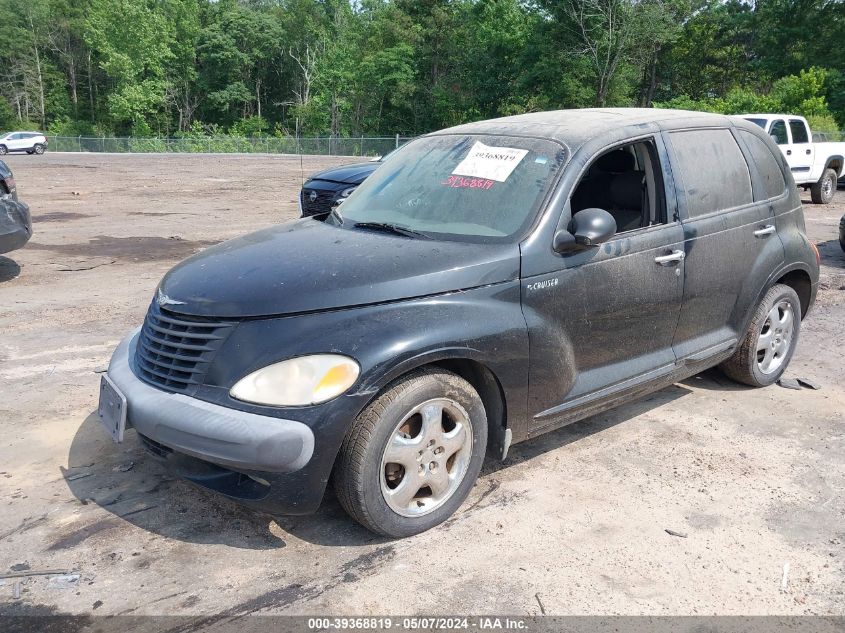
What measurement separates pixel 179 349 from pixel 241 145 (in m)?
54.5

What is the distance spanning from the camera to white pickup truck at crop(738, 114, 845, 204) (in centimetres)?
1631

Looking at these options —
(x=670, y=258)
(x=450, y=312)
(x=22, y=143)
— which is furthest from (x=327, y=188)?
(x=22, y=143)

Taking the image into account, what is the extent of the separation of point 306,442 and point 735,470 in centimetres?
246

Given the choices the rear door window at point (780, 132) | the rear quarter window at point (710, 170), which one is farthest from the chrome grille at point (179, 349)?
the rear door window at point (780, 132)

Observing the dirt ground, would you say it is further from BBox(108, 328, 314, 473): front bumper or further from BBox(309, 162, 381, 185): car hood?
BBox(309, 162, 381, 185): car hood

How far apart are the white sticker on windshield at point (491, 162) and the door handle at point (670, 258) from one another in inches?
37.4

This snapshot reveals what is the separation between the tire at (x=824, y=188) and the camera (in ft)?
57.6

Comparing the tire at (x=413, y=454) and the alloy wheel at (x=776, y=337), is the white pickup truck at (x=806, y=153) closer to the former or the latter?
the alloy wheel at (x=776, y=337)

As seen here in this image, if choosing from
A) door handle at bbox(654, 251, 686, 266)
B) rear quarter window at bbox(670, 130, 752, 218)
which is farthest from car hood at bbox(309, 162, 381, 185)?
door handle at bbox(654, 251, 686, 266)

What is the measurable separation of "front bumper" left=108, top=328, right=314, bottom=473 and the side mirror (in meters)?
1.63

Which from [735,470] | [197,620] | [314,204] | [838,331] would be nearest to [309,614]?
[197,620]

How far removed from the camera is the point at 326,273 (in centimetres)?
336

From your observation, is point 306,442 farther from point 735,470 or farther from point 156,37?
point 156,37

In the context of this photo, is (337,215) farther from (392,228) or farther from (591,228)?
(591,228)
